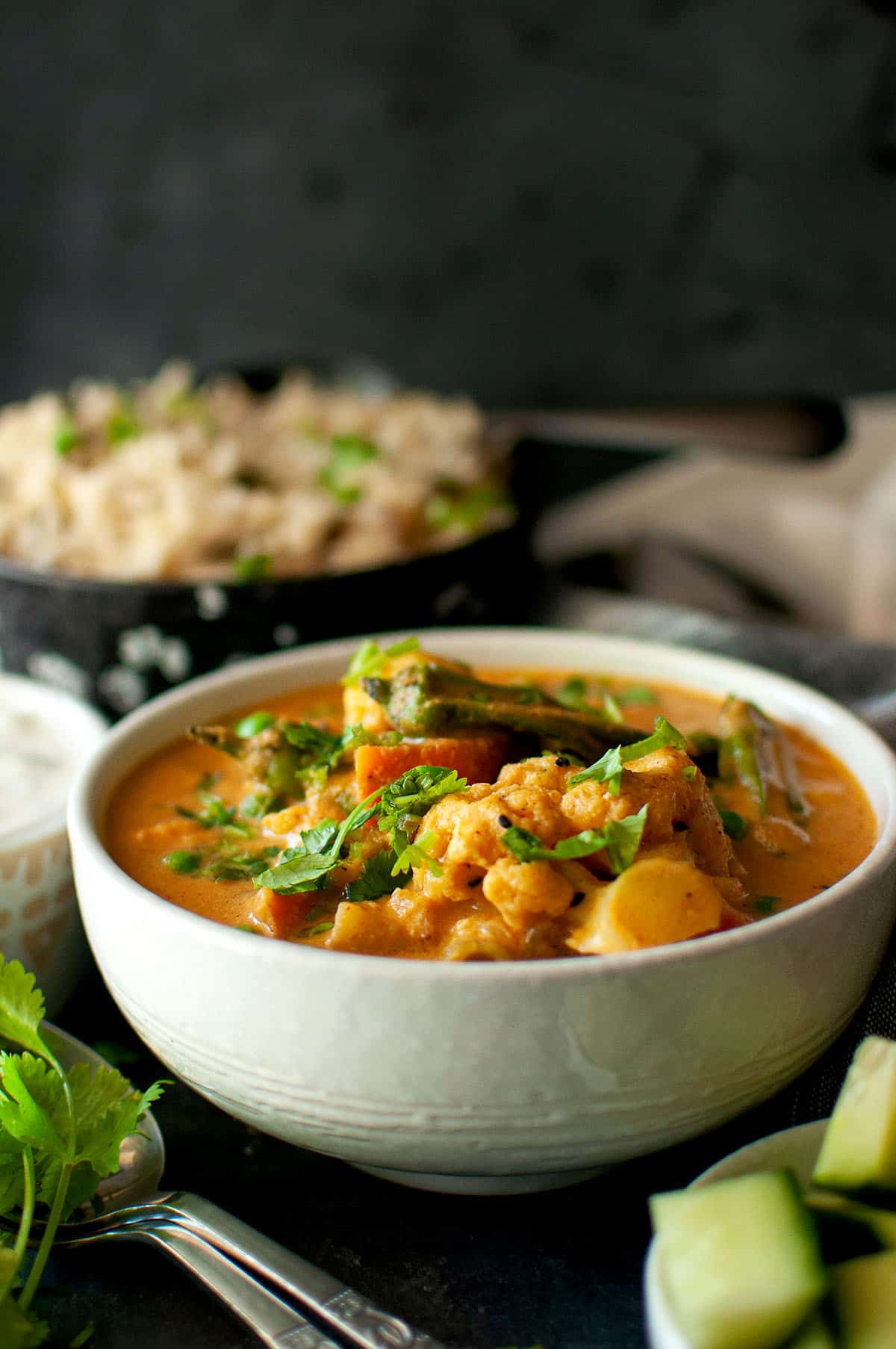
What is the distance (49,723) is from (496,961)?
152 centimetres

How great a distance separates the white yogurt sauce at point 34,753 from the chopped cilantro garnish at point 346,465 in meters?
0.96

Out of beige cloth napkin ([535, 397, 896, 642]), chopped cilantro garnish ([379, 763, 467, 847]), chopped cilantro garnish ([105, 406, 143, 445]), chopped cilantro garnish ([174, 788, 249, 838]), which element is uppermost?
chopped cilantro garnish ([379, 763, 467, 847])

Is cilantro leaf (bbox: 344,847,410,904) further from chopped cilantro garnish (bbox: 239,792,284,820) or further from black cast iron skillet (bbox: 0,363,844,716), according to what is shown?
black cast iron skillet (bbox: 0,363,844,716)

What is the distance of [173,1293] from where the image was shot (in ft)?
5.16

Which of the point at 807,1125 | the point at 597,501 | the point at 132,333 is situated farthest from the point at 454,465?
the point at 132,333

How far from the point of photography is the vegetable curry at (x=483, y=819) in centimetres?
150

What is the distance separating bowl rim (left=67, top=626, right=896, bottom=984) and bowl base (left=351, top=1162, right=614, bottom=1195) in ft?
1.17

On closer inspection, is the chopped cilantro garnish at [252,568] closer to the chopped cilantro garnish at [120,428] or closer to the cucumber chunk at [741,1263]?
the chopped cilantro garnish at [120,428]

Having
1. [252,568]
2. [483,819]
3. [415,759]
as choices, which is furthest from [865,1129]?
[252,568]

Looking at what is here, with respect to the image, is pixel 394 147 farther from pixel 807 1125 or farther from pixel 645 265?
pixel 807 1125

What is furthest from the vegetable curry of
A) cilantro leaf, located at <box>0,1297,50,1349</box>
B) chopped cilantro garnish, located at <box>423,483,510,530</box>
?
chopped cilantro garnish, located at <box>423,483,510,530</box>

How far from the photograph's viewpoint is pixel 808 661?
2832 millimetres

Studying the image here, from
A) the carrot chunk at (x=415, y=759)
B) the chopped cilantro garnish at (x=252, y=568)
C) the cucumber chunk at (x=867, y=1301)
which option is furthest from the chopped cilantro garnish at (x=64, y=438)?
the cucumber chunk at (x=867, y=1301)

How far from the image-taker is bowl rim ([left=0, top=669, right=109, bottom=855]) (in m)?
2.10
